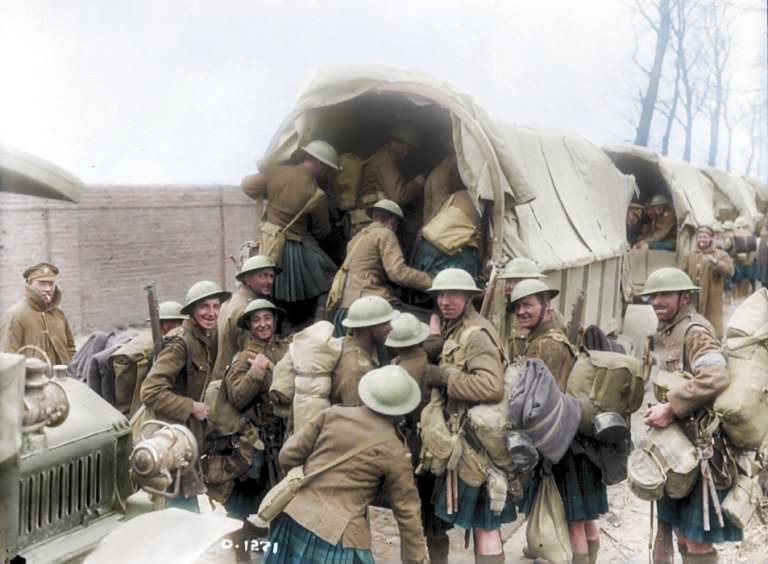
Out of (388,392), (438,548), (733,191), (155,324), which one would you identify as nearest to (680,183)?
(733,191)

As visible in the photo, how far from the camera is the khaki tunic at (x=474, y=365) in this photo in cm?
493

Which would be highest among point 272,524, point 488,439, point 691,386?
point 691,386

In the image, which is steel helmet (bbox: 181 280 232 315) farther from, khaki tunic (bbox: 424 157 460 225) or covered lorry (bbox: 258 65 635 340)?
khaki tunic (bbox: 424 157 460 225)

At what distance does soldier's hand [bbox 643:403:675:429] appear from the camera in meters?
4.75

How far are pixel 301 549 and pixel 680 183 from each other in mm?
→ 9839

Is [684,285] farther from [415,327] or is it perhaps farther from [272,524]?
[272,524]

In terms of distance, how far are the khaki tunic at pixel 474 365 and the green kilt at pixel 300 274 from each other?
201 centimetres

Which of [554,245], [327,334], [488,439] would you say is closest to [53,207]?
[554,245]

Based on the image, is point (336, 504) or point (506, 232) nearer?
point (336, 504)

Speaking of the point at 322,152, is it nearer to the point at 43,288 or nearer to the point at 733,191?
the point at 43,288

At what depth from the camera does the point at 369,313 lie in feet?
16.7

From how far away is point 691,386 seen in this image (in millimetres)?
4629

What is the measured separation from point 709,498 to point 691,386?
2.20 ft

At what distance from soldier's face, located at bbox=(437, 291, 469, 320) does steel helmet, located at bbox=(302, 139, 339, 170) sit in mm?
1997
